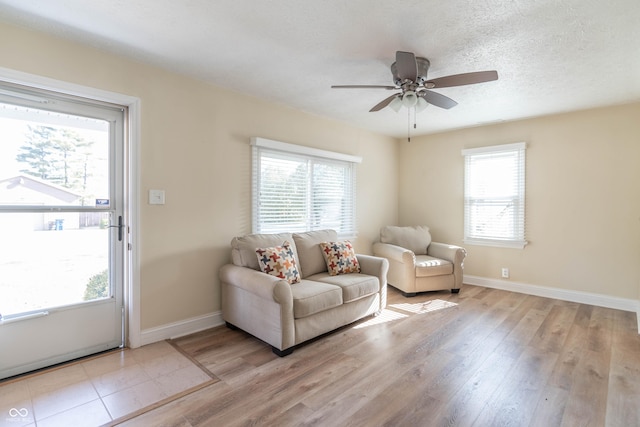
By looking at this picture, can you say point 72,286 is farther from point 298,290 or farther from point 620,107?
point 620,107

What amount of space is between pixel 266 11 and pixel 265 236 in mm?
2000

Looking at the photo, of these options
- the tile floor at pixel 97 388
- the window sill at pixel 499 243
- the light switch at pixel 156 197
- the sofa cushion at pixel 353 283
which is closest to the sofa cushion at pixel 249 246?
the sofa cushion at pixel 353 283

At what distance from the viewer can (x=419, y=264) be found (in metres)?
4.11

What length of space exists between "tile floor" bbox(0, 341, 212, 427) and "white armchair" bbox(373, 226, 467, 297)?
2776 millimetres

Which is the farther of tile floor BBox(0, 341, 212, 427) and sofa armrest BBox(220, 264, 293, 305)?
sofa armrest BBox(220, 264, 293, 305)

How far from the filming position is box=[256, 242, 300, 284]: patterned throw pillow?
9.44ft

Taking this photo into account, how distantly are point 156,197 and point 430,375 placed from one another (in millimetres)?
2650

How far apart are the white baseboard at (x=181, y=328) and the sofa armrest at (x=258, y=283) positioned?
1.40 feet

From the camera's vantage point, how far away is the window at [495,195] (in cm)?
429

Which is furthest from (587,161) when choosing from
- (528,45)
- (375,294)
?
(375,294)

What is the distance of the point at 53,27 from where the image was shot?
6.99 feet

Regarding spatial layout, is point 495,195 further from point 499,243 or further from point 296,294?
point 296,294

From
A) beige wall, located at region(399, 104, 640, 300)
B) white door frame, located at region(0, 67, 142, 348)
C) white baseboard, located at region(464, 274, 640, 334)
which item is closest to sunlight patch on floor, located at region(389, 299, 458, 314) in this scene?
white baseboard, located at region(464, 274, 640, 334)

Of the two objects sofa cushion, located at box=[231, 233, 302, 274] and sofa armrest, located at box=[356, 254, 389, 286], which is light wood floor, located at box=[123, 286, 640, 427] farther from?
sofa cushion, located at box=[231, 233, 302, 274]
